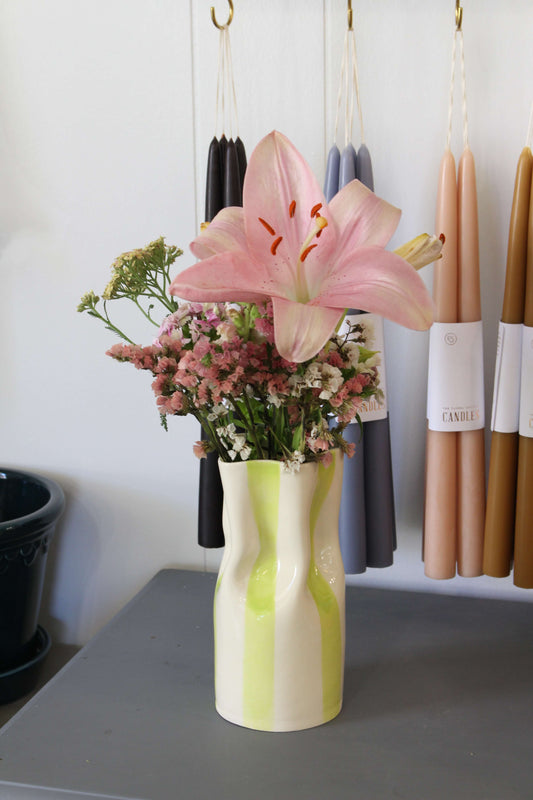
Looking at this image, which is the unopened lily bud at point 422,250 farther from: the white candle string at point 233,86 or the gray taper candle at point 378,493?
the white candle string at point 233,86

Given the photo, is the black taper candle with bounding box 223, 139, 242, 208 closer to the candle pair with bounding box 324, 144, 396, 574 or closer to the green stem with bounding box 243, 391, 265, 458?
the candle pair with bounding box 324, 144, 396, 574

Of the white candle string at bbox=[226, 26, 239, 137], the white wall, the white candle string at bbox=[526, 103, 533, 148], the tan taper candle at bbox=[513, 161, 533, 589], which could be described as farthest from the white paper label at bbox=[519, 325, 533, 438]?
the white candle string at bbox=[226, 26, 239, 137]

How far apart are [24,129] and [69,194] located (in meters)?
0.12

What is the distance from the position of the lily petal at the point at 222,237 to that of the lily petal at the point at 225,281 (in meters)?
0.02

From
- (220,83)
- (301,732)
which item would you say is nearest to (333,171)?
(220,83)

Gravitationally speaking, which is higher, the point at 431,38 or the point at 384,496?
the point at 431,38

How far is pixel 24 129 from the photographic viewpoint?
3.88 ft

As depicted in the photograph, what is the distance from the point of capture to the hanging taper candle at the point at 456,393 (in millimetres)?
985

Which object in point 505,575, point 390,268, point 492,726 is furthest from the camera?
point 505,575

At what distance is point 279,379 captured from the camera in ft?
2.37

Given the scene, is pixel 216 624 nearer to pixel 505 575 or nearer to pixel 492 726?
pixel 492 726

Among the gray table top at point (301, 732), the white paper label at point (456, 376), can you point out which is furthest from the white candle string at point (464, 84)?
the gray table top at point (301, 732)

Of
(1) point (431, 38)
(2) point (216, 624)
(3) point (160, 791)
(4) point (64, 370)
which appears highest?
(1) point (431, 38)

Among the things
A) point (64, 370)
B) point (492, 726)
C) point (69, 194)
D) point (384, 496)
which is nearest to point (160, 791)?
point (492, 726)
